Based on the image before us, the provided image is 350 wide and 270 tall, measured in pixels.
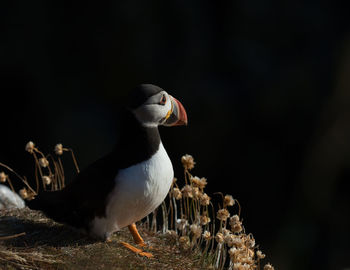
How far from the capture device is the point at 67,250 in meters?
3.08

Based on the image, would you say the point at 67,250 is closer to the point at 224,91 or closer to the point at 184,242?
the point at 184,242

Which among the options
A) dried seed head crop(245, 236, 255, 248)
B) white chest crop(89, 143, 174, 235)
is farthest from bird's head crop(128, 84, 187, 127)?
dried seed head crop(245, 236, 255, 248)

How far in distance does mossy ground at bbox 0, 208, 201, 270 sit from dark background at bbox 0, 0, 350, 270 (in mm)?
3596

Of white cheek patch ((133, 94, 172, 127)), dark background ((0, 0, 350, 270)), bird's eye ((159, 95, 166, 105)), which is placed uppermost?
bird's eye ((159, 95, 166, 105))

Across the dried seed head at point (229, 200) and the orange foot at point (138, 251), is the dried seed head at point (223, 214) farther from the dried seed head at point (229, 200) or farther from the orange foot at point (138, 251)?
the orange foot at point (138, 251)

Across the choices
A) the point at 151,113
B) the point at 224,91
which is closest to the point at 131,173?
the point at 151,113

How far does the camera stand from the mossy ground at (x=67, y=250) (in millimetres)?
2889

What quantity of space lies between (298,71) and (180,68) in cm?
167

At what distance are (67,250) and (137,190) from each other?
0.57m

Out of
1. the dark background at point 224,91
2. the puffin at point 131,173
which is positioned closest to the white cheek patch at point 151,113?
the puffin at point 131,173

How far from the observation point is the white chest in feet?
9.63

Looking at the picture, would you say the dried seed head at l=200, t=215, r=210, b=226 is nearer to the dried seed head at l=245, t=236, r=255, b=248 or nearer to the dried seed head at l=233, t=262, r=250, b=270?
the dried seed head at l=245, t=236, r=255, b=248

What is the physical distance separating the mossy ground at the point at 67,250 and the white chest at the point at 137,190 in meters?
0.20

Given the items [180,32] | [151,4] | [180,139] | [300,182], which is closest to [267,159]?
[300,182]
